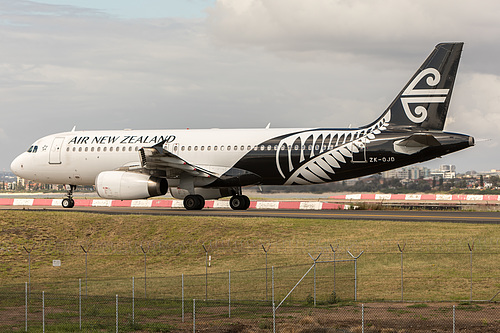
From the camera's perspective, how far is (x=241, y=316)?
20.7 meters

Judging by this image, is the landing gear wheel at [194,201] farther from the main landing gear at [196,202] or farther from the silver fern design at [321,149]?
the silver fern design at [321,149]

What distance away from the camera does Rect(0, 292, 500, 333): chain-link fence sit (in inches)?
745

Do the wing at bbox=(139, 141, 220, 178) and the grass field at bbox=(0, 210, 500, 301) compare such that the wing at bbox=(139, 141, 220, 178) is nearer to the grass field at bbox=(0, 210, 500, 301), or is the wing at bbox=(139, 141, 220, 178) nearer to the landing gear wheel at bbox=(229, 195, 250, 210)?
the landing gear wheel at bbox=(229, 195, 250, 210)

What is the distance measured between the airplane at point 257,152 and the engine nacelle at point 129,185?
6cm

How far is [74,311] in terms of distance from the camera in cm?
2200

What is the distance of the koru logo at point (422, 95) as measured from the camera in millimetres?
36656

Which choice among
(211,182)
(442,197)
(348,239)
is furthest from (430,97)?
(442,197)

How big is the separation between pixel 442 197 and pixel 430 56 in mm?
28205

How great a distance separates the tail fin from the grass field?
22.1 ft

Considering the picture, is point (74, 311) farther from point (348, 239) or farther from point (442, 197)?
point (442, 197)

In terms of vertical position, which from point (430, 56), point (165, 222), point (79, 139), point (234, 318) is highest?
point (430, 56)

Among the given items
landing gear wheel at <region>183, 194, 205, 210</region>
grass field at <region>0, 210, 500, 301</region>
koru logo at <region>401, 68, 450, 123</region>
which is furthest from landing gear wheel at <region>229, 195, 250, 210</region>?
koru logo at <region>401, 68, 450, 123</region>

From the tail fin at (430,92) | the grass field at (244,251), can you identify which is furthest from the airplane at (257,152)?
the grass field at (244,251)

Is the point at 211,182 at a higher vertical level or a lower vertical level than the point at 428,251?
higher
